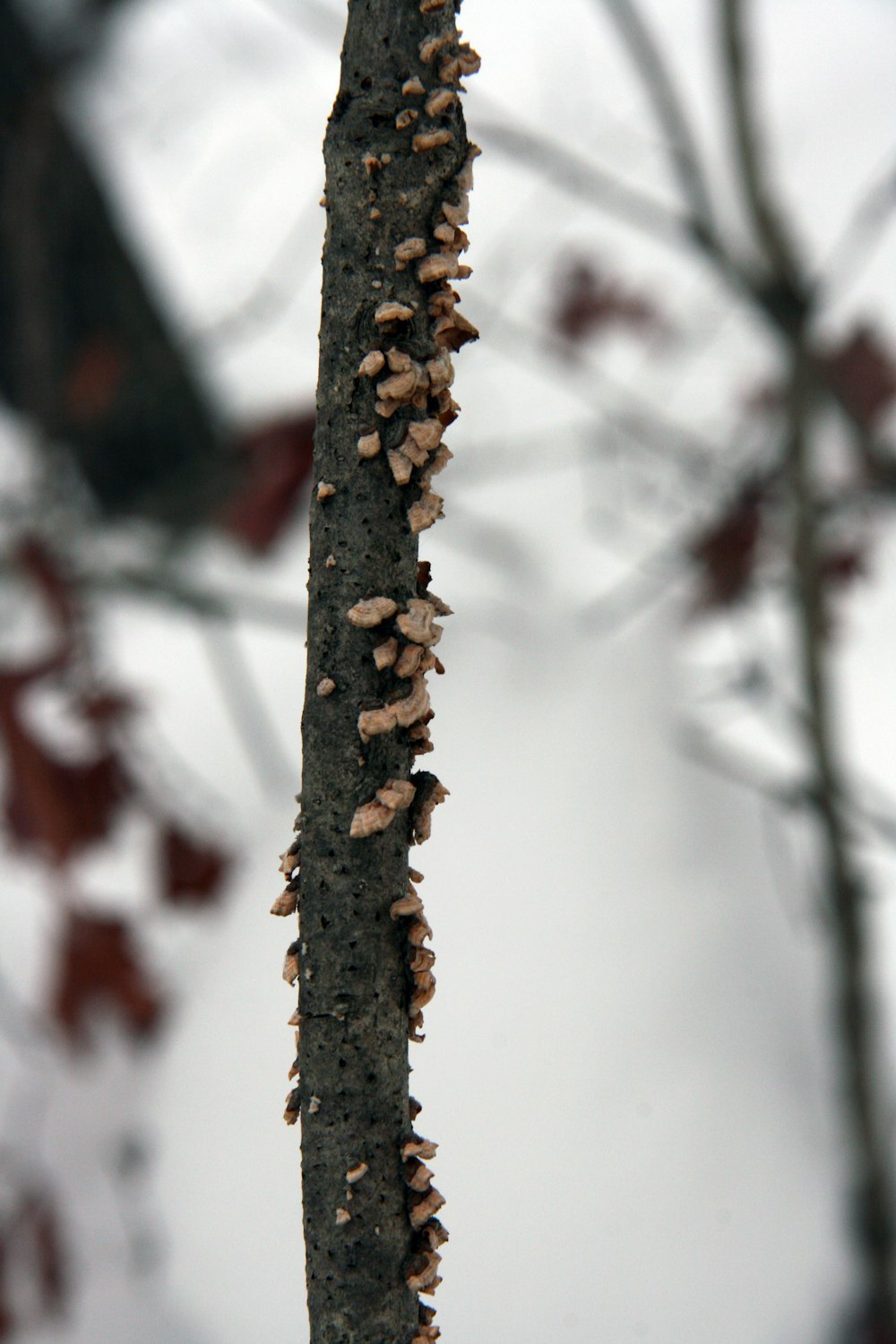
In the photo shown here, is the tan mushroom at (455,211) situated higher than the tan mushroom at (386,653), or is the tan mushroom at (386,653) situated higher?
the tan mushroom at (455,211)

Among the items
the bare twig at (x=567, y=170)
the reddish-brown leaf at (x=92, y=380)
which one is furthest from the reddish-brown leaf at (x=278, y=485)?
the reddish-brown leaf at (x=92, y=380)

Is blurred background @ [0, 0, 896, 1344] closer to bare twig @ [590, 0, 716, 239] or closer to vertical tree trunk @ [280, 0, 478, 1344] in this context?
bare twig @ [590, 0, 716, 239]

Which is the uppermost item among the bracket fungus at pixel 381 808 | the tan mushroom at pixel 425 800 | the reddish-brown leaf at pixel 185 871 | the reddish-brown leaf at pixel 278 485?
the reddish-brown leaf at pixel 278 485

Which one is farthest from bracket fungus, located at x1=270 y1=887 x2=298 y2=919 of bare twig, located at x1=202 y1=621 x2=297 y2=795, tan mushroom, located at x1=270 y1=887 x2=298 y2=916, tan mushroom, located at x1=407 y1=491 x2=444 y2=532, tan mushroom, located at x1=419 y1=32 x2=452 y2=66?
bare twig, located at x1=202 y1=621 x2=297 y2=795

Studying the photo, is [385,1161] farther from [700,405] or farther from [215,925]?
[700,405]

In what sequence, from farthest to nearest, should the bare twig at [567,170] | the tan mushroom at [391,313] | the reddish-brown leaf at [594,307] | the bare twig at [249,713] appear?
the reddish-brown leaf at [594,307]
the bare twig at [249,713]
the bare twig at [567,170]
the tan mushroom at [391,313]

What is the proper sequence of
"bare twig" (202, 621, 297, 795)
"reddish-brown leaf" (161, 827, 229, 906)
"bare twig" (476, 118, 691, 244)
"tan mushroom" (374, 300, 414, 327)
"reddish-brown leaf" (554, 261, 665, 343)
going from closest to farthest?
"tan mushroom" (374, 300, 414, 327), "bare twig" (476, 118, 691, 244), "reddish-brown leaf" (161, 827, 229, 906), "bare twig" (202, 621, 297, 795), "reddish-brown leaf" (554, 261, 665, 343)

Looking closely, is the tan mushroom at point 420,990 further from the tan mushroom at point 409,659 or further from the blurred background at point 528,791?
the blurred background at point 528,791
